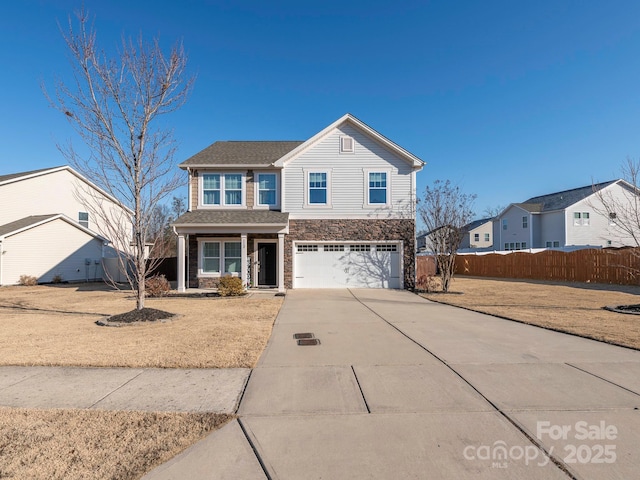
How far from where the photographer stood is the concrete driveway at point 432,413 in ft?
9.59

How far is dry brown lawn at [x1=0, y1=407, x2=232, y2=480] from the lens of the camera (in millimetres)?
2832

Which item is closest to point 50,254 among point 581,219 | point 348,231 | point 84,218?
point 84,218

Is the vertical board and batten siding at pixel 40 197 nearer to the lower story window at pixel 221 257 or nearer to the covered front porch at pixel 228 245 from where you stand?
the covered front porch at pixel 228 245

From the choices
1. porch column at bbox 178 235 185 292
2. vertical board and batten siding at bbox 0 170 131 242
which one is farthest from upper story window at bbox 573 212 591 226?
vertical board and batten siding at bbox 0 170 131 242

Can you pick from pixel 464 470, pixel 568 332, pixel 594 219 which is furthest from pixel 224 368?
pixel 594 219

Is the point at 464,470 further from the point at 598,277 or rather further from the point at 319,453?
the point at 598,277

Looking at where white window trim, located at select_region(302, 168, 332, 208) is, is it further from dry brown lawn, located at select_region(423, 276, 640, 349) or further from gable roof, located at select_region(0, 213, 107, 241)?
gable roof, located at select_region(0, 213, 107, 241)

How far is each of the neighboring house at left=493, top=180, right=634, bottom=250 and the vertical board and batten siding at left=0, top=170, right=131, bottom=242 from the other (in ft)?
129

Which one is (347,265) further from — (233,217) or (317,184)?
(233,217)

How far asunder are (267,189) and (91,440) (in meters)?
15.1

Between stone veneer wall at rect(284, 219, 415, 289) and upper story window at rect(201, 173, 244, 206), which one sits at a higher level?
upper story window at rect(201, 173, 244, 206)

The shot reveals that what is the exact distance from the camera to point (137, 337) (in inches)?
289

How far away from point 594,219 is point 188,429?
4277 cm

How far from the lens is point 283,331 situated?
794 centimetres
